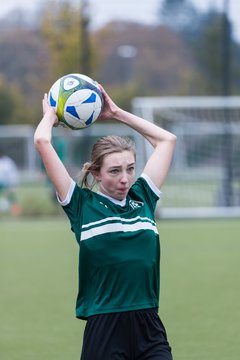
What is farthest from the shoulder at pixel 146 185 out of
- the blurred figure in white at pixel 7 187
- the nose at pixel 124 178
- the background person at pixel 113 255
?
the blurred figure in white at pixel 7 187

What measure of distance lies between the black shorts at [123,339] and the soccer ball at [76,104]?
1.08 m

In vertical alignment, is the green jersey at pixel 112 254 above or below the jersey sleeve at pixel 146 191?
below

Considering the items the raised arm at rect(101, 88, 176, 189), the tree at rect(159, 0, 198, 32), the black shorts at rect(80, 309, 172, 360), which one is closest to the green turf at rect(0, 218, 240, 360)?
the raised arm at rect(101, 88, 176, 189)

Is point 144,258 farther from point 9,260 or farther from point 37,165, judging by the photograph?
point 37,165

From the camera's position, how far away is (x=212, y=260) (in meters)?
11.7

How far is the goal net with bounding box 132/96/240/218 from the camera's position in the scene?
62.1ft

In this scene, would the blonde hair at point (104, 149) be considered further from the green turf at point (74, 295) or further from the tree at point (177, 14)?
the tree at point (177, 14)

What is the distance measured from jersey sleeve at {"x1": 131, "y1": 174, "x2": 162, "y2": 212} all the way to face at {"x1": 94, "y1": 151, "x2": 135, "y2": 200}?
15cm

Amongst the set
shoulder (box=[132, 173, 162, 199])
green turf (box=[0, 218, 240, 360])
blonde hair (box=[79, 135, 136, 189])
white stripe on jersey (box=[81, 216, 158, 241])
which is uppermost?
blonde hair (box=[79, 135, 136, 189])

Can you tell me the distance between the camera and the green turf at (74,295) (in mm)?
6930

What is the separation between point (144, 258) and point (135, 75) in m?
31.9

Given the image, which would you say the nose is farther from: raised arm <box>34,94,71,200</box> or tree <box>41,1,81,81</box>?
tree <box>41,1,81,81</box>

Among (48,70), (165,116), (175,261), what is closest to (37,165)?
(48,70)

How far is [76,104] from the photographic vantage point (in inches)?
185
